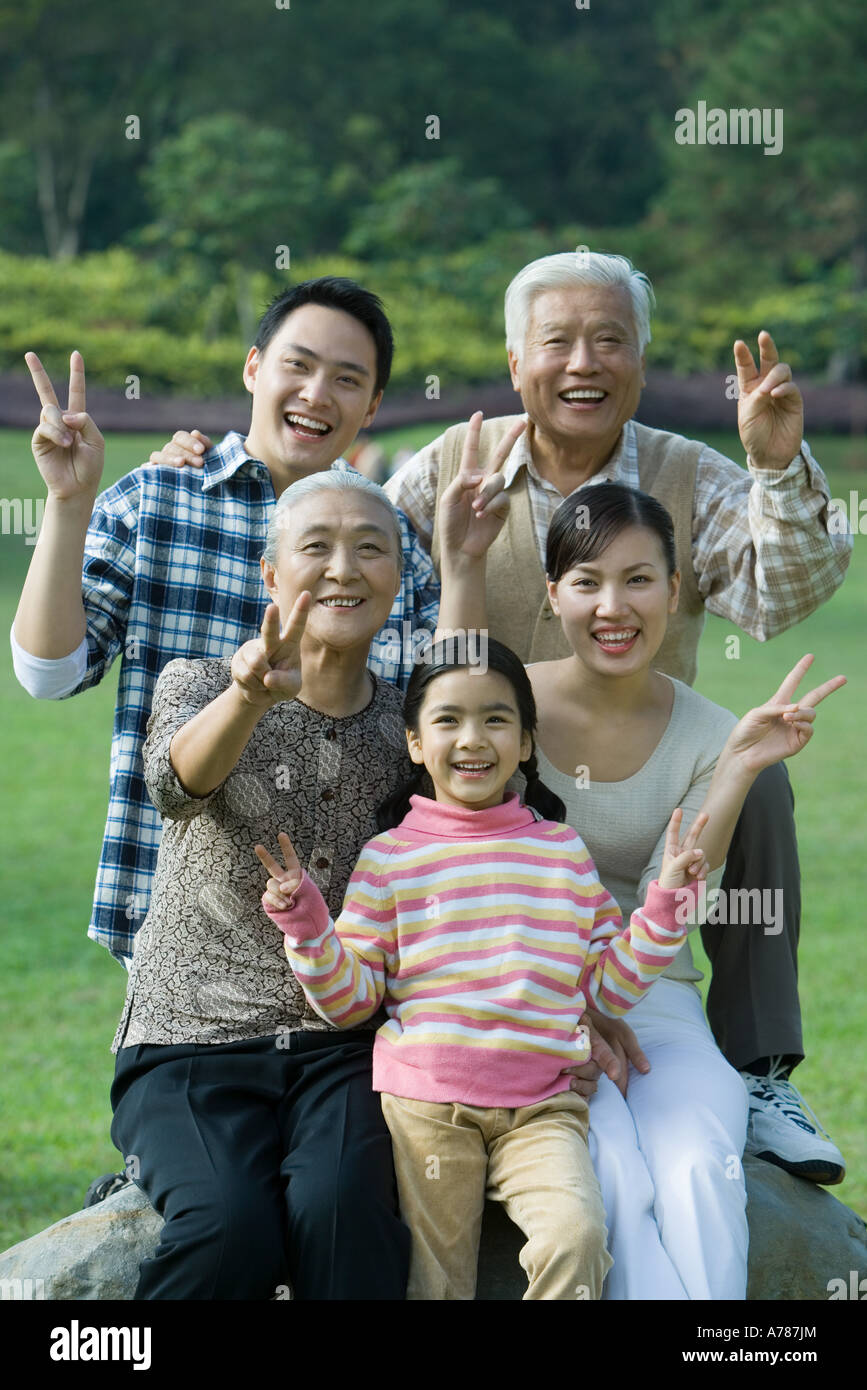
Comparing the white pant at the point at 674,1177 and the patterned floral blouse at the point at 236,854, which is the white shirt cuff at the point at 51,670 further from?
the white pant at the point at 674,1177

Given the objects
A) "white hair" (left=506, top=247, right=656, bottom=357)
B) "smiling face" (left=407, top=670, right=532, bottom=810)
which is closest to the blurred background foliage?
"white hair" (left=506, top=247, right=656, bottom=357)

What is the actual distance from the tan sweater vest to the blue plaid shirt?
270 mm

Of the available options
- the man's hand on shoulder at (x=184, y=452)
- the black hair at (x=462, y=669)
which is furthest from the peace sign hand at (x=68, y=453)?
the black hair at (x=462, y=669)

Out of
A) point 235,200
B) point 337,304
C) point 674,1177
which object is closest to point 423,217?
point 235,200

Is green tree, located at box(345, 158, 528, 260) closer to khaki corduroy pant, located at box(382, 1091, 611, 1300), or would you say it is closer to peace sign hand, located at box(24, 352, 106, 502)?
peace sign hand, located at box(24, 352, 106, 502)

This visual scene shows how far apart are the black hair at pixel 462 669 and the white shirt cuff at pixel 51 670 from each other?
0.63 m

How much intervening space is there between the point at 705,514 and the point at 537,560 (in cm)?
36

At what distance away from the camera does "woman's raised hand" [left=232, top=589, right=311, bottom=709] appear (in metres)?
2.34

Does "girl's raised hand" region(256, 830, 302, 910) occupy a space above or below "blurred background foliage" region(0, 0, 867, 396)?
below

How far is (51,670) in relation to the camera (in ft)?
9.46

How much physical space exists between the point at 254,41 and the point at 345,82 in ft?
6.03

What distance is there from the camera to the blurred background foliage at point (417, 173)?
878 inches

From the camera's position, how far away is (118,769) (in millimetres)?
3078
